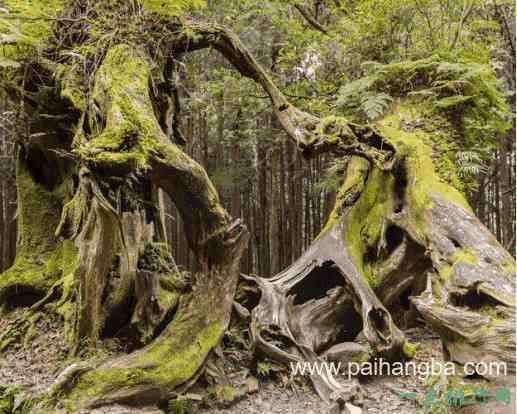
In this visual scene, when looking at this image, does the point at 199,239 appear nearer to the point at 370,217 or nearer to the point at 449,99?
the point at 370,217

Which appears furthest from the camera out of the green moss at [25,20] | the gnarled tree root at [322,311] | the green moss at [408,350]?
the green moss at [408,350]

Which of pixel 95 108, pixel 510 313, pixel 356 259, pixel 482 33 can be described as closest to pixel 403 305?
pixel 356 259

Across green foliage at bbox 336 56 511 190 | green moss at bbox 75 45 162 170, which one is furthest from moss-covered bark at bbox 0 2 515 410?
green foliage at bbox 336 56 511 190

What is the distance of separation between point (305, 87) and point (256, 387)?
22.7ft

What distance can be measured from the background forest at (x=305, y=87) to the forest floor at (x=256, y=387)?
2.69 metres

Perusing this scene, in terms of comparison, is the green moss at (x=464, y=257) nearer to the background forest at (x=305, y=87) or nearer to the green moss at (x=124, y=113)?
the background forest at (x=305, y=87)

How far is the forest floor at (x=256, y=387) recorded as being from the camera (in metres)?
4.45

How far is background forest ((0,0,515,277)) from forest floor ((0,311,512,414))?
2689 millimetres

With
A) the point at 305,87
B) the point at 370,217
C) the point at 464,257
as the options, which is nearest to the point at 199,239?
the point at 464,257

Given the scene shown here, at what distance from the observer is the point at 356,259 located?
627cm

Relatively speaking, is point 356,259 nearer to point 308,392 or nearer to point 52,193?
point 308,392

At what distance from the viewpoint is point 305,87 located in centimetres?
999

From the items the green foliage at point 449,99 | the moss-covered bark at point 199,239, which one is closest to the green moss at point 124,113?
the moss-covered bark at point 199,239

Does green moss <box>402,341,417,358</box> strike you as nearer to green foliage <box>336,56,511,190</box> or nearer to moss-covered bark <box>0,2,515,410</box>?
moss-covered bark <box>0,2,515,410</box>
